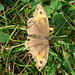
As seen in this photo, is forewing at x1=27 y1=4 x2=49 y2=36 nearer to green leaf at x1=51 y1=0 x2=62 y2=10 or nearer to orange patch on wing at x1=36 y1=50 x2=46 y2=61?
orange patch on wing at x1=36 y1=50 x2=46 y2=61

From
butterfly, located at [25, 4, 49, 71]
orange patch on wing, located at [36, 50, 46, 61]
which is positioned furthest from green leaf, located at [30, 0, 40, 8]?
orange patch on wing, located at [36, 50, 46, 61]

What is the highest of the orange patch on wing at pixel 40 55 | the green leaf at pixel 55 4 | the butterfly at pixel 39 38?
the green leaf at pixel 55 4

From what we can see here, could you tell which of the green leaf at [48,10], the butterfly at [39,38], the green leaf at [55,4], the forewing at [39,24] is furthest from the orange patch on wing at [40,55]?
the green leaf at [55,4]

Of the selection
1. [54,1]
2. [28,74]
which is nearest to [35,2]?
[54,1]

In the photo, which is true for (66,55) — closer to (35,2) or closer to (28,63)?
(28,63)

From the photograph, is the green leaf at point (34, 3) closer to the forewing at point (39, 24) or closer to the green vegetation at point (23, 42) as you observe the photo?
the green vegetation at point (23, 42)

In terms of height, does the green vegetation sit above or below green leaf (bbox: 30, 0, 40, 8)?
below

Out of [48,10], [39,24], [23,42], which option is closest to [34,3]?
[48,10]
